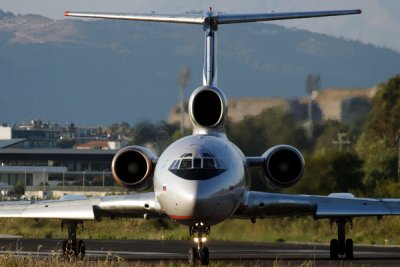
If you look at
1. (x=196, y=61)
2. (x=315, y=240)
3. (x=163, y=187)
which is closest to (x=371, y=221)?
(x=315, y=240)

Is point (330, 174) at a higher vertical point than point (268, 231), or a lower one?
higher

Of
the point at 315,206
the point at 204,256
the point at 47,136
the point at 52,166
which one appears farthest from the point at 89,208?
the point at 47,136

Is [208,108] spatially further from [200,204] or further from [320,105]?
[320,105]

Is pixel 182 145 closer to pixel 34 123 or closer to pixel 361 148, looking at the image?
pixel 361 148

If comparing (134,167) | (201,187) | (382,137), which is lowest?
(201,187)

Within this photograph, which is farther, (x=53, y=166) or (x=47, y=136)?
(x=47, y=136)

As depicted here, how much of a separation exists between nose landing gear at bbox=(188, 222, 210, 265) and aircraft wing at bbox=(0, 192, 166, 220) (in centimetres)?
174

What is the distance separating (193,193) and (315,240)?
17009mm

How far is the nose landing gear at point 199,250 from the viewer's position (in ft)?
87.6

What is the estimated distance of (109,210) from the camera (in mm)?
30656


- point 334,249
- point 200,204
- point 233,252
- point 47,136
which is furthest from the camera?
point 47,136

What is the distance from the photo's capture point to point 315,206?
101 ft

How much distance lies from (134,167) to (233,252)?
603 cm

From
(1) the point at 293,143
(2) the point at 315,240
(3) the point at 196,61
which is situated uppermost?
(3) the point at 196,61
